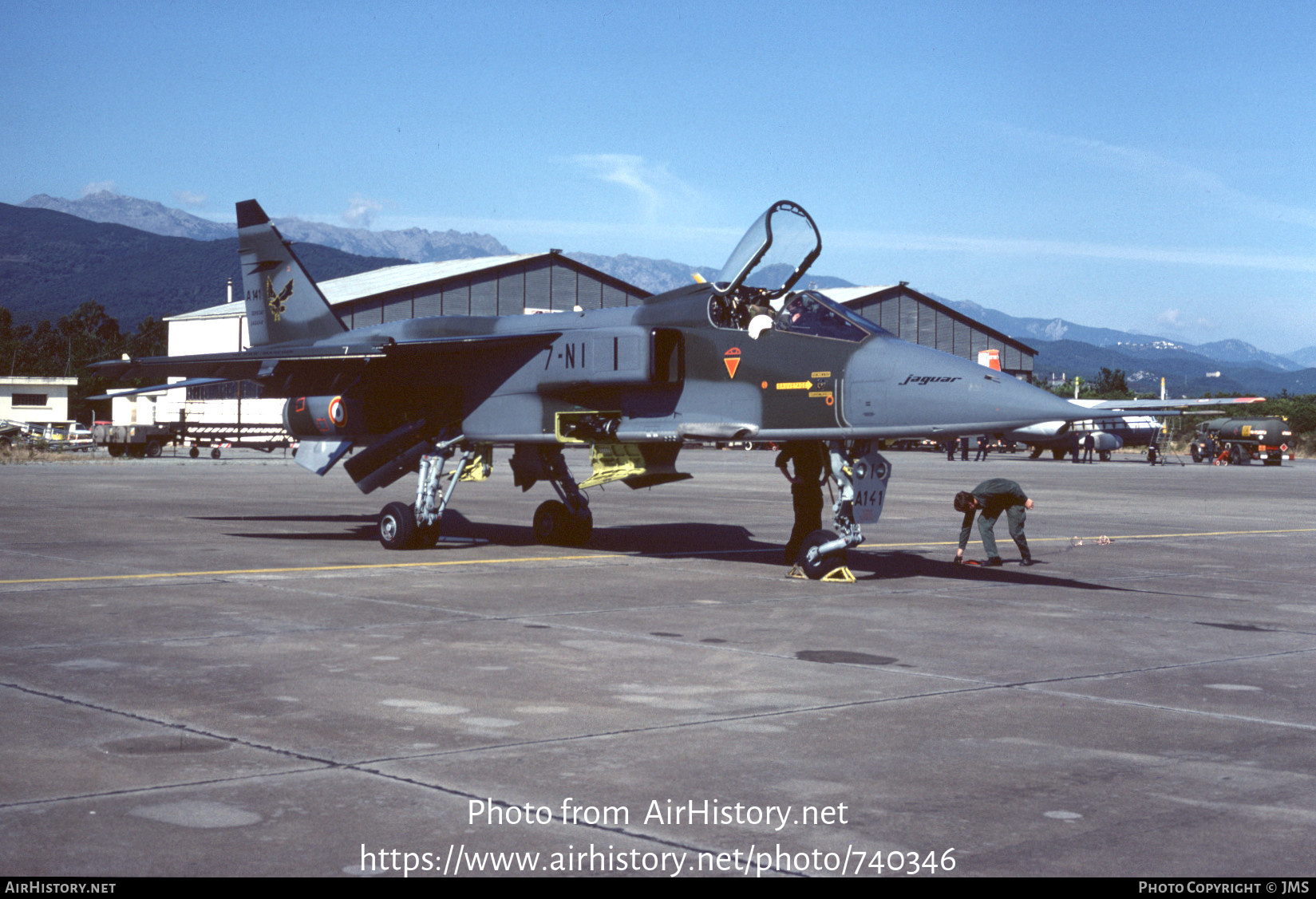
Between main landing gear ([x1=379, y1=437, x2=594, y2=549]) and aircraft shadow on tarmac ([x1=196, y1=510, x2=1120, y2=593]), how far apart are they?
34 centimetres

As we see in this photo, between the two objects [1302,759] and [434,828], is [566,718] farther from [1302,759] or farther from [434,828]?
[1302,759]

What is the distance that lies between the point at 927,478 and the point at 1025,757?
118 ft

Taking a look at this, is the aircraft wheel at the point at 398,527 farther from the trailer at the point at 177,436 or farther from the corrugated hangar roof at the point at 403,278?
the corrugated hangar roof at the point at 403,278

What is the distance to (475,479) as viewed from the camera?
16.9 m

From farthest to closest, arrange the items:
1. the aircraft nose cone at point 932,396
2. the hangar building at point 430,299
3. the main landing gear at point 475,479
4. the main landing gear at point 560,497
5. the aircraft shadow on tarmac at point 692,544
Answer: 1. the hangar building at point 430,299
2. the main landing gear at point 560,497
3. the main landing gear at point 475,479
4. the aircraft shadow on tarmac at point 692,544
5. the aircraft nose cone at point 932,396

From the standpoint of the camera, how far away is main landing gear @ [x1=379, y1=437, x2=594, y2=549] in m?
16.5

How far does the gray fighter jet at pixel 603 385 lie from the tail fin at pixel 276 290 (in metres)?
0.03

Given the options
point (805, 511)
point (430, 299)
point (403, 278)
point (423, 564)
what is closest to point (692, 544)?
point (805, 511)

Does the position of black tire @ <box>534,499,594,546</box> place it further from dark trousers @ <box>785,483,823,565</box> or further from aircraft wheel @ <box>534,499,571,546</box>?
dark trousers @ <box>785,483,823,565</box>

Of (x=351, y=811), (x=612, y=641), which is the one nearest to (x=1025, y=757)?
(x=351, y=811)

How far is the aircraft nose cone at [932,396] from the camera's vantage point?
11781 mm

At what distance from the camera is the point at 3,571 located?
42.9 ft

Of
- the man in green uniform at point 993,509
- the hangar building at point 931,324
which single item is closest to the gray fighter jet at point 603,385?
the man in green uniform at point 993,509

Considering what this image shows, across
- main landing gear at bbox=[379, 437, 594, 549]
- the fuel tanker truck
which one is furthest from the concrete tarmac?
the fuel tanker truck
